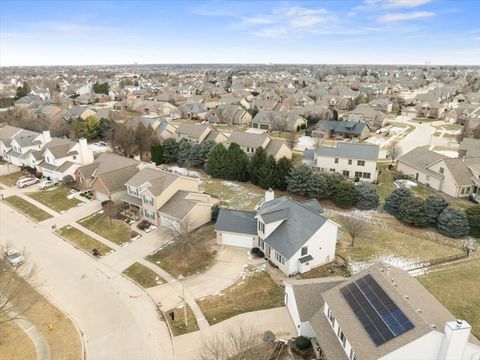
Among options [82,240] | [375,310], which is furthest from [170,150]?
[375,310]

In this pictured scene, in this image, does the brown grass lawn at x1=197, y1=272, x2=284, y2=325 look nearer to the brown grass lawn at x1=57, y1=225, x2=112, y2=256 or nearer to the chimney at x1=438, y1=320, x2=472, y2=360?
the chimney at x1=438, y1=320, x2=472, y2=360

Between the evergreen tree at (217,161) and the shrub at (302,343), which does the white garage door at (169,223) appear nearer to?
the evergreen tree at (217,161)

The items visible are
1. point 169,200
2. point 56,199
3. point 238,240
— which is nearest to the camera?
point 238,240

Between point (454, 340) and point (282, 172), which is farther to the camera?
point (282, 172)

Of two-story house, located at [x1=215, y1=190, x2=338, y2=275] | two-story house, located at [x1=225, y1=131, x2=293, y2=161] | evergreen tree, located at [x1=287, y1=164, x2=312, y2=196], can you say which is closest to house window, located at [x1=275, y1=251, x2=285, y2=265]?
two-story house, located at [x1=215, y1=190, x2=338, y2=275]

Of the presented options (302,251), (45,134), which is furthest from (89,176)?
(302,251)

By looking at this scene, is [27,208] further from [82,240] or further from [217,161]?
[217,161]

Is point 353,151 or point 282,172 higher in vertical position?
point 353,151
